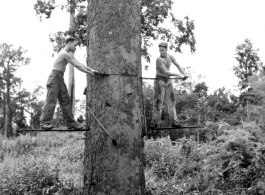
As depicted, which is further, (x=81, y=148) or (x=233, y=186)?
(x=81, y=148)

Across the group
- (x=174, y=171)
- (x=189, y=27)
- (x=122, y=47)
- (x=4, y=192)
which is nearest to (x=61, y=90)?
(x=122, y=47)

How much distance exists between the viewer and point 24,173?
9930 mm

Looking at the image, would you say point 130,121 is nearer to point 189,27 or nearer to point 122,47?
point 122,47

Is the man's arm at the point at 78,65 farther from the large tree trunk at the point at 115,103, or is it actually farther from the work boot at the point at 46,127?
the work boot at the point at 46,127

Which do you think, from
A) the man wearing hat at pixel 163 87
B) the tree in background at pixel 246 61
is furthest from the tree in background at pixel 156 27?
the tree in background at pixel 246 61

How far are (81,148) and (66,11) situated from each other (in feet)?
21.5

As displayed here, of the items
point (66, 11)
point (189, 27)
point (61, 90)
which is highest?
point (66, 11)

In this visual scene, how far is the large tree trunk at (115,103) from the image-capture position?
3.28 meters

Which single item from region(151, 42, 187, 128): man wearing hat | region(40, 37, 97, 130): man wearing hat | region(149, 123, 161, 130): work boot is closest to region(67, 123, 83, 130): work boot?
region(40, 37, 97, 130): man wearing hat

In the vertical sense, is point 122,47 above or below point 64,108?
above

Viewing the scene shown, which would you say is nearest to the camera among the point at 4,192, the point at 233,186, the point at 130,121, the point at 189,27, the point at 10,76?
the point at 130,121

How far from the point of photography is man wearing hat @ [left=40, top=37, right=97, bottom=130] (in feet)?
12.2

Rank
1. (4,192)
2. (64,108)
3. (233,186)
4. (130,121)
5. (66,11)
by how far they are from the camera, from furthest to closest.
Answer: (66,11), (233,186), (4,192), (64,108), (130,121)

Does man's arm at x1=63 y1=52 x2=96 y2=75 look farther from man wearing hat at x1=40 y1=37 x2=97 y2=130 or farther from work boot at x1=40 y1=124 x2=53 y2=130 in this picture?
work boot at x1=40 y1=124 x2=53 y2=130
